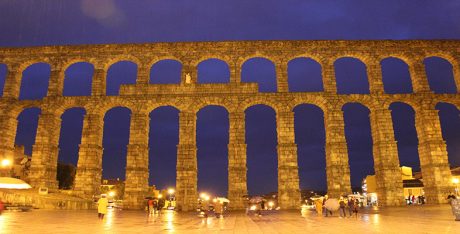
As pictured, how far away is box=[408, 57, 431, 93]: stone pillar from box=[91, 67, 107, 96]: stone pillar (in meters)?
31.2

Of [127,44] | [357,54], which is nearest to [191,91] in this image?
[127,44]

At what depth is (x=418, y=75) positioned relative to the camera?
116 feet

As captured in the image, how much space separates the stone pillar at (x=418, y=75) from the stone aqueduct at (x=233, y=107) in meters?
0.10

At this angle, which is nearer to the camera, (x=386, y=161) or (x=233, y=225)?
(x=233, y=225)

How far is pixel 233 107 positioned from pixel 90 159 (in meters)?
14.4

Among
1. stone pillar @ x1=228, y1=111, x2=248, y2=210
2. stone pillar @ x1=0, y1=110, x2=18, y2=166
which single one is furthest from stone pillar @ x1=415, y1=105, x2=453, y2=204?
stone pillar @ x1=0, y1=110, x2=18, y2=166

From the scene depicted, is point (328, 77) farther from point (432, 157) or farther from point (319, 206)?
point (319, 206)

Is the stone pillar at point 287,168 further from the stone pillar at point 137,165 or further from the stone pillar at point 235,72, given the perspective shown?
the stone pillar at point 137,165

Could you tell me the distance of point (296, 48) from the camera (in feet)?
119

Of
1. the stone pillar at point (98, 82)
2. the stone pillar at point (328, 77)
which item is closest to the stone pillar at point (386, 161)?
the stone pillar at point (328, 77)

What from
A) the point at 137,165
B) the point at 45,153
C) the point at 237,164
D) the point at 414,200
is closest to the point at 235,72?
the point at 237,164

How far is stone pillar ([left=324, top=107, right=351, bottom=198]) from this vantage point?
31859 mm

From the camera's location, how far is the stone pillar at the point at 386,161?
105 feet

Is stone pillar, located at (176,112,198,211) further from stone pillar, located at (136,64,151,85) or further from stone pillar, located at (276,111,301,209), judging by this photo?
stone pillar, located at (276,111,301,209)
